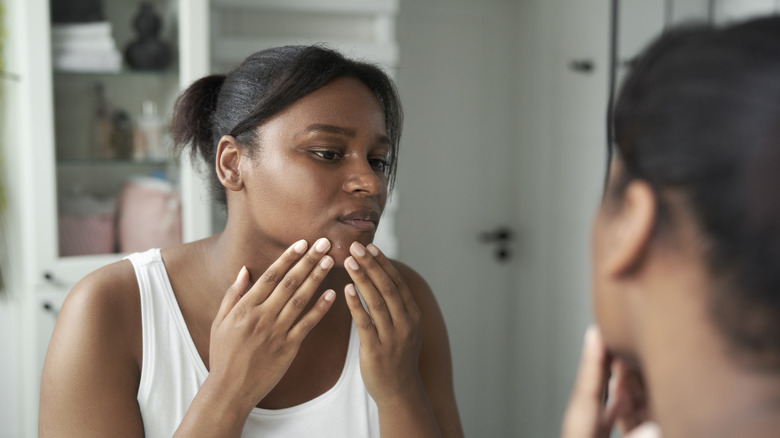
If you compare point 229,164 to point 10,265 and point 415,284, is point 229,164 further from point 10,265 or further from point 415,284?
point 10,265

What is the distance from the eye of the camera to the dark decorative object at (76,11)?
184 centimetres

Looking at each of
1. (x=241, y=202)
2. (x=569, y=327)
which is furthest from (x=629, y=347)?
(x=569, y=327)

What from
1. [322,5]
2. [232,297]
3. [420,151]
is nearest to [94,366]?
[232,297]

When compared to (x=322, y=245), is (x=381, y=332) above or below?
below

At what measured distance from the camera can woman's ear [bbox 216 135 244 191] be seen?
108 cm

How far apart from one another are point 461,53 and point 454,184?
53cm

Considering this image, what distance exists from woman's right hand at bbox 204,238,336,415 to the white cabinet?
2.75ft

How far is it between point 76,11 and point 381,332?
4.82 ft

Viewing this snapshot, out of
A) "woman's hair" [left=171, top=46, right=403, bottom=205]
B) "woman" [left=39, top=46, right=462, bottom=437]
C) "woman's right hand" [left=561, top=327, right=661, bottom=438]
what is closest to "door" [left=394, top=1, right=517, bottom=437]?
"woman's hair" [left=171, top=46, right=403, bottom=205]

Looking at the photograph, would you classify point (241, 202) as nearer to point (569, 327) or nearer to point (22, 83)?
point (22, 83)

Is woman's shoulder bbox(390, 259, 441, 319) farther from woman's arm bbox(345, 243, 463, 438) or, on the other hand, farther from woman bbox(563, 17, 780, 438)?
woman bbox(563, 17, 780, 438)

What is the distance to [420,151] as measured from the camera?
2623 mm

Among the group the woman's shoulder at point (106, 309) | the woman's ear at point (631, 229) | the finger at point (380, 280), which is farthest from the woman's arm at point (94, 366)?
the woman's ear at point (631, 229)

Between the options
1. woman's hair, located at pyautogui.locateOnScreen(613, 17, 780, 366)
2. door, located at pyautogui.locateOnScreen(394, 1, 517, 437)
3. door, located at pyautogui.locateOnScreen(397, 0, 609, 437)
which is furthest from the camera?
door, located at pyautogui.locateOnScreen(394, 1, 517, 437)
